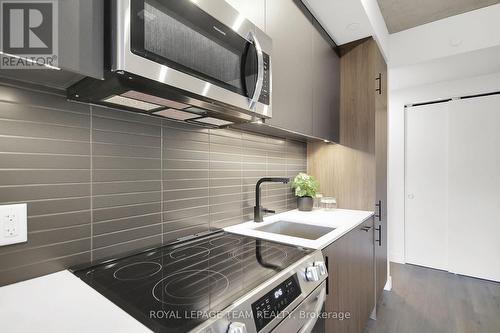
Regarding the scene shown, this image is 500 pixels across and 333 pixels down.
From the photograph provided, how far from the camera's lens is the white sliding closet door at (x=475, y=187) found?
105 inches

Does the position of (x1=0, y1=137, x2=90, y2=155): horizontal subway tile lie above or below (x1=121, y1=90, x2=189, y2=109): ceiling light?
below

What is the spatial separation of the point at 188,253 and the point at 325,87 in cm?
151

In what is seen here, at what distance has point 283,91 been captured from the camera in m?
1.36

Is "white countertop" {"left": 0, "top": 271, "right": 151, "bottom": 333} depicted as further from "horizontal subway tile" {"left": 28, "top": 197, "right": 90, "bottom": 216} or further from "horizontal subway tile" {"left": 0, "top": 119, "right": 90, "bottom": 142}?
"horizontal subway tile" {"left": 0, "top": 119, "right": 90, "bottom": 142}

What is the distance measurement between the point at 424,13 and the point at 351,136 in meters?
1.32

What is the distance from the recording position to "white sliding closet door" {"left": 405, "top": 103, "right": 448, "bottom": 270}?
2.96 meters

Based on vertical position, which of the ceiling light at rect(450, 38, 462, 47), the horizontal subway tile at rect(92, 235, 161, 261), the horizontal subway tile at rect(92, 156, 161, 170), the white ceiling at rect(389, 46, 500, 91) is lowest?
the horizontal subway tile at rect(92, 235, 161, 261)

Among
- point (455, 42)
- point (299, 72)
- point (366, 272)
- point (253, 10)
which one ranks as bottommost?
point (366, 272)

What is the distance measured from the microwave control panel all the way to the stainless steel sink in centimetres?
80

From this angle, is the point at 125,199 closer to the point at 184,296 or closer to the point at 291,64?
the point at 184,296

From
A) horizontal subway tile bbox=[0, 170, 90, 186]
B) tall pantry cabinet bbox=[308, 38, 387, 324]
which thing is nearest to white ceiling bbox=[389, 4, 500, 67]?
tall pantry cabinet bbox=[308, 38, 387, 324]

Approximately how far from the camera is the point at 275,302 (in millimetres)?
751

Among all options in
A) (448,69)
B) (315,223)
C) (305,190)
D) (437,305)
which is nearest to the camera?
(315,223)

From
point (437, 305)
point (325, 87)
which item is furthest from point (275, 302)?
point (437, 305)
